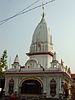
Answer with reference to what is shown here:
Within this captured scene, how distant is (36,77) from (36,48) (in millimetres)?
8254

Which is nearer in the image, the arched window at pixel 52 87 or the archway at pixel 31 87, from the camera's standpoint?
the arched window at pixel 52 87

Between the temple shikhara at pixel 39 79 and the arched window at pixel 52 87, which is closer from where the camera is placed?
the arched window at pixel 52 87

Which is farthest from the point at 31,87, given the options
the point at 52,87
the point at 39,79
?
the point at 52,87

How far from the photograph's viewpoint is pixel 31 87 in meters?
30.2

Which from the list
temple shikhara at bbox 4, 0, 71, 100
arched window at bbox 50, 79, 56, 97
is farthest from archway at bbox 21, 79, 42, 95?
arched window at bbox 50, 79, 56, 97

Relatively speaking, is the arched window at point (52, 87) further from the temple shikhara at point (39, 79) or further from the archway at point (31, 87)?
the archway at point (31, 87)

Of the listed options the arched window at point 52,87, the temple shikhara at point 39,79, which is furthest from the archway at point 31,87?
the arched window at point 52,87

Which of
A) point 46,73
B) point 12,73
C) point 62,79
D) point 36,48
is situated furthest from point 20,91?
point 36,48

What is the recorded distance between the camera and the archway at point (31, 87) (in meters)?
29.7

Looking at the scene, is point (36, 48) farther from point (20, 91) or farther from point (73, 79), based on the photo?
point (73, 79)

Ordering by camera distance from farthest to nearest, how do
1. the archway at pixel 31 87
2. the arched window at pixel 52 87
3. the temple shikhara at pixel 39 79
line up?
the archway at pixel 31 87 → the temple shikhara at pixel 39 79 → the arched window at pixel 52 87

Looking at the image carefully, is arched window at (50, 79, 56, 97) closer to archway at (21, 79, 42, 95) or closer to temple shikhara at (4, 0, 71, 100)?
temple shikhara at (4, 0, 71, 100)

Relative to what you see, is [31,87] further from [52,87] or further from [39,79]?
[52,87]

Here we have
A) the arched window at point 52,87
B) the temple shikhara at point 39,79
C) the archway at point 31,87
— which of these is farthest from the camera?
the archway at point 31,87
